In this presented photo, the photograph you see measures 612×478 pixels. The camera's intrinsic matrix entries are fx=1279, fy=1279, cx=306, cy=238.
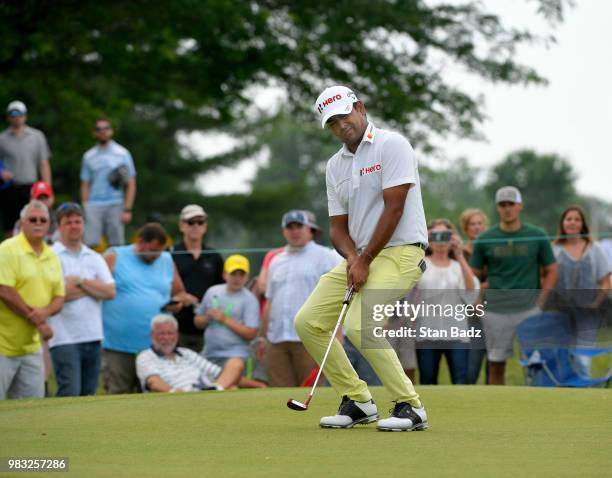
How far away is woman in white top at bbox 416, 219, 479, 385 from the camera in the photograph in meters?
12.0

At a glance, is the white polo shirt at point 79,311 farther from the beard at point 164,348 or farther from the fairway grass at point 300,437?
the fairway grass at point 300,437

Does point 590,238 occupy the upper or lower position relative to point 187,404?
upper

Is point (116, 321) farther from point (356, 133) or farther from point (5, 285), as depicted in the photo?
point (356, 133)

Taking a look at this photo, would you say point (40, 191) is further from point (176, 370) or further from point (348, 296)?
point (348, 296)

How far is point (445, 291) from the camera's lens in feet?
39.8

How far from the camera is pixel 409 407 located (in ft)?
25.6

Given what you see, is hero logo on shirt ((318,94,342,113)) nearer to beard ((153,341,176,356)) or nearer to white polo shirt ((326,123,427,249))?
white polo shirt ((326,123,427,249))

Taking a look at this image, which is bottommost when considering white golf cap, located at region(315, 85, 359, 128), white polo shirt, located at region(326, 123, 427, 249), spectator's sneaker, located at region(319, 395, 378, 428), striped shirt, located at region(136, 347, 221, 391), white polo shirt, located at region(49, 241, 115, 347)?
striped shirt, located at region(136, 347, 221, 391)

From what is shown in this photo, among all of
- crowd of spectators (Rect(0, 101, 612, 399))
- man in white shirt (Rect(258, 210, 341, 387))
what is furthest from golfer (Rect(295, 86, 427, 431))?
man in white shirt (Rect(258, 210, 341, 387))

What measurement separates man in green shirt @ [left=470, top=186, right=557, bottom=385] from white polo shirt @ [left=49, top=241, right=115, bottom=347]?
3.70 meters

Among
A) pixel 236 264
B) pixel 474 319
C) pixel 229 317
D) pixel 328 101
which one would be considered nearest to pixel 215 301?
pixel 229 317

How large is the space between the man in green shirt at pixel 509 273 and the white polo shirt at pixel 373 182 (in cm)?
466

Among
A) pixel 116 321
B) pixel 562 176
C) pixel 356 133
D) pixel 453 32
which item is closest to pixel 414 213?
pixel 356 133

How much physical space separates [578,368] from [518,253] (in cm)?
129
